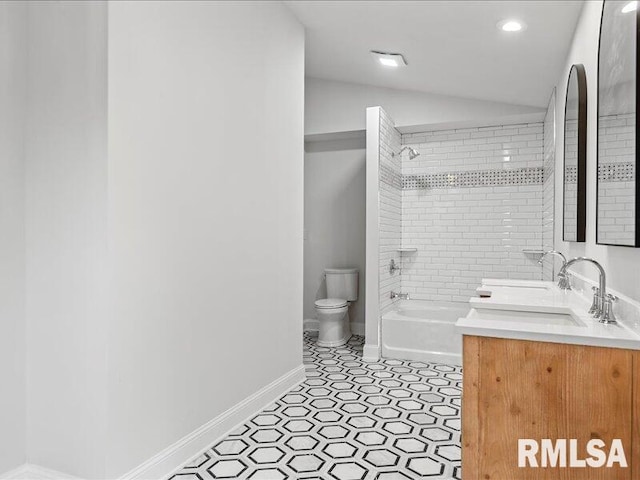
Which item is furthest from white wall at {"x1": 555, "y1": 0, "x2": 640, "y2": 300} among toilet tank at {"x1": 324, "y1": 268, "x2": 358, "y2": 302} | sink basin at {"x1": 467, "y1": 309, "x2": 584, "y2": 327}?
toilet tank at {"x1": 324, "y1": 268, "x2": 358, "y2": 302}

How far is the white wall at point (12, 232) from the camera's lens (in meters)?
2.01

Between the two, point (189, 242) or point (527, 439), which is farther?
point (189, 242)

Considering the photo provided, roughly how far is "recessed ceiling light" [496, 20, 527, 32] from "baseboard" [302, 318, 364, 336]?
3417 mm

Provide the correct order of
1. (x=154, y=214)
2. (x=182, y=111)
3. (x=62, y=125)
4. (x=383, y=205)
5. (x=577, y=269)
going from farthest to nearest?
(x=383, y=205)
(x=577, y=269)
(x=182, y=111)
(x=154, y=214)
(x=62, y=125)

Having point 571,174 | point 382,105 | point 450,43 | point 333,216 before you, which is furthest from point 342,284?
point 571,174

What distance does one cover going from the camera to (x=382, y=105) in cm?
495

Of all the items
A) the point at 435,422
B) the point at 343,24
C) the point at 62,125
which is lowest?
the point at 435,422

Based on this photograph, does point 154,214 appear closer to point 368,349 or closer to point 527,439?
point 527,439

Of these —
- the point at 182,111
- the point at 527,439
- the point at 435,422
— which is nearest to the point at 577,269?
the point at 435,422

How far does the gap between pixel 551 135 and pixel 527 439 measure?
3258 millimetres

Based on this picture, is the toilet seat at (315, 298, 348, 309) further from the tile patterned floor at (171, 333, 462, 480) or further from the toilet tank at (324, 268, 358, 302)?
the tile patterned floor at (171, 333, 462, 480)

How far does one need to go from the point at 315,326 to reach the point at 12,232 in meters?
3.90

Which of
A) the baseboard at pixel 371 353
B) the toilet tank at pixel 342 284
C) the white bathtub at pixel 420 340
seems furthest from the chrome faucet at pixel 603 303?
the toilet tank at pixel 342 284

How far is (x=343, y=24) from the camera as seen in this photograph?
11.4ft
